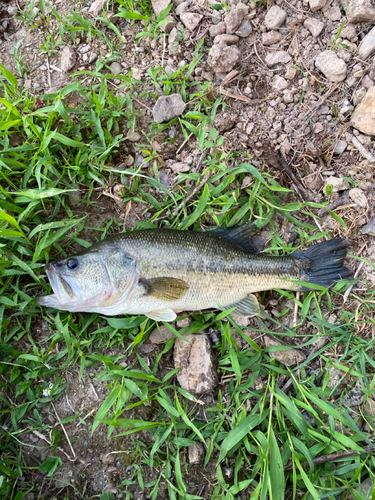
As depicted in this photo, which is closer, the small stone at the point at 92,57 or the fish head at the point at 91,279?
the fish head at the point at 91,279

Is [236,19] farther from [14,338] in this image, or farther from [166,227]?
[14,338]

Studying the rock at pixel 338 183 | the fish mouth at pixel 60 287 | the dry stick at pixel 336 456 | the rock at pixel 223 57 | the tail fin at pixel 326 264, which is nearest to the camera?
the dry stick at pixel 336 456

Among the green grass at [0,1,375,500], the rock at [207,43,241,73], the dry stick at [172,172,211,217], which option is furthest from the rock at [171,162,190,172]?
the rock at [207,43,241,73]

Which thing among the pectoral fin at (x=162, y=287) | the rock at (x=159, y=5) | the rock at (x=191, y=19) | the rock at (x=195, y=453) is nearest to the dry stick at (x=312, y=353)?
the rock at (x=195, y=453)

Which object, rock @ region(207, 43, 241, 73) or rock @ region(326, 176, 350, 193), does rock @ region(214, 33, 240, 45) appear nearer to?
rock @ region(207, 43, 241, 73)

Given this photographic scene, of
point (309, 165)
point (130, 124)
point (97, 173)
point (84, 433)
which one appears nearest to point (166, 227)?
point (97, 173)

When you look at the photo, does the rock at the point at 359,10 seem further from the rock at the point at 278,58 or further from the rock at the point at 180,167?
the rock at the point at 180,167
